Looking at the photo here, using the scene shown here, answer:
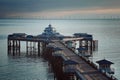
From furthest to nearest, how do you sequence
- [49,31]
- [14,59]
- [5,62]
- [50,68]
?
[49,31]
[14,59]
[5,62]
[50,68]

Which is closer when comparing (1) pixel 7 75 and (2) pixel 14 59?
(1) pixel 7 75

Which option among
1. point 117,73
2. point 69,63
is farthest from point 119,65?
point 69,63

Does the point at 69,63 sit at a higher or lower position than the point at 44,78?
higher

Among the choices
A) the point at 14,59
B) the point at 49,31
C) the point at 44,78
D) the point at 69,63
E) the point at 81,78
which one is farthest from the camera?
the point at 49,31

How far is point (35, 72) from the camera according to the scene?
195 ft

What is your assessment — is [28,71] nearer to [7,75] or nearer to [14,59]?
[7,75]

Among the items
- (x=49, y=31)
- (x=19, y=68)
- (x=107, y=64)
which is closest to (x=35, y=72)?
(x=19, y=68)

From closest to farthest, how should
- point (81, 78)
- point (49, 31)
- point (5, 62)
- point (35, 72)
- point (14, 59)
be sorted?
point (81, 78) → point (35, 72) → point (5, 62) → point (14, 59) → point (49, 31)

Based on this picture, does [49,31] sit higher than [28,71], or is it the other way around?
[49,31]

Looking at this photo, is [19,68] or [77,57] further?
[19,68]

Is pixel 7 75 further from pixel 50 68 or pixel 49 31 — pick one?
pixel 49 31

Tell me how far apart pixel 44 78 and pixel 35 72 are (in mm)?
6155

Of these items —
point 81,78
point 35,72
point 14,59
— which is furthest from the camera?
point 14,59

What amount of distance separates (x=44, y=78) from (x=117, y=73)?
1598cm
